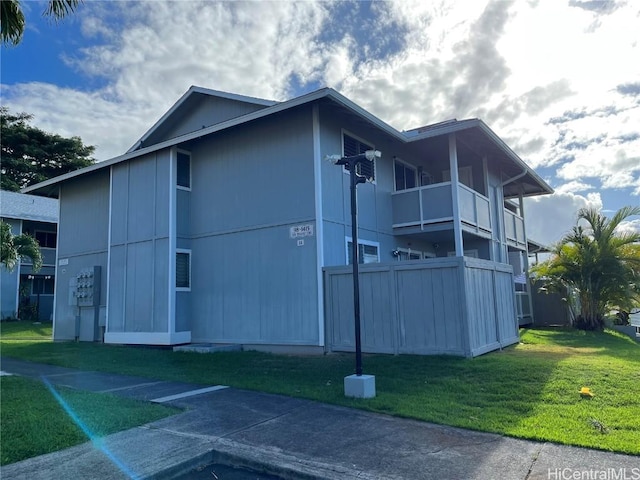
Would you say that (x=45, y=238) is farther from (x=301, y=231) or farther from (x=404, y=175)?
(x=301, y=231)

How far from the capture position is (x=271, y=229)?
38.5ft

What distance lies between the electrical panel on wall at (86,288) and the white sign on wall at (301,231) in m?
7.80

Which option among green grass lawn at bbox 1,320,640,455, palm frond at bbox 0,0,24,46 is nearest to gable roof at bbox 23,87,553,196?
palm frond at bbox 0,0,24,46

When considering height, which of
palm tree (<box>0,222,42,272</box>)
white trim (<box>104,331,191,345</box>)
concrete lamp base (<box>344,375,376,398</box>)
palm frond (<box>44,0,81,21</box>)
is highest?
palm frond (<box>44,0,81,21</box>)

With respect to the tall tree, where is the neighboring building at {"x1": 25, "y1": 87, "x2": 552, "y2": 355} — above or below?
below

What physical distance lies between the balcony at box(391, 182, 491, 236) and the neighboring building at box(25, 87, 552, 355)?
0.04 metres

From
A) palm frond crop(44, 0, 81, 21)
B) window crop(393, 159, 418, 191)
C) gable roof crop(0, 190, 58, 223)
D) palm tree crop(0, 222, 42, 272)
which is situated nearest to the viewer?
palm frond crop(44, 0, 81, 21)

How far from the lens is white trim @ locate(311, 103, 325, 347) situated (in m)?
10.7

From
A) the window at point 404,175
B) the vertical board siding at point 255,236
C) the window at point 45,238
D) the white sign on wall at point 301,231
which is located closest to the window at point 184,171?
the vertical board siding at point 255,236

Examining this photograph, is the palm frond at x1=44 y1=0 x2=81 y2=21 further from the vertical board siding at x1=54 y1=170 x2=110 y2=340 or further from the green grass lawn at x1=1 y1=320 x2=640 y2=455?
the vertical board siding at x1=54 y1=170 x2=110 y2=340

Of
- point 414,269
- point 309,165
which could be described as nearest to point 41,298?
point 309,165

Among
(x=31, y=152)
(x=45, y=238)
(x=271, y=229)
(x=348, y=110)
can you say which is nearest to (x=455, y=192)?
(x=348, y=110)

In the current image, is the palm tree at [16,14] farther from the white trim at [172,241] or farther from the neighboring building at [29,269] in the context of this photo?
the neighboring building at [29,269]

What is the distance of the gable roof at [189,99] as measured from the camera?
12.4 metres
